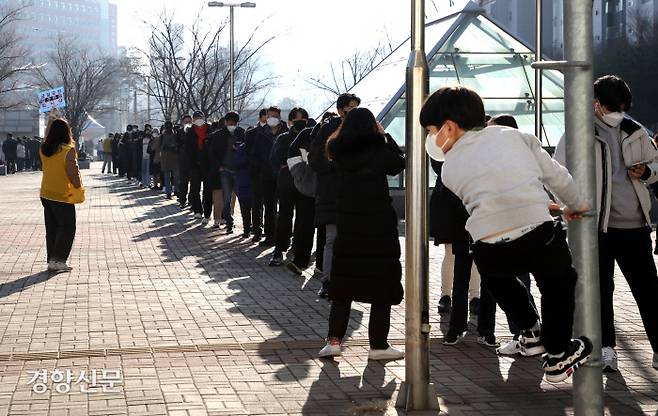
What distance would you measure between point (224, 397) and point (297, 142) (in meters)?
5.33

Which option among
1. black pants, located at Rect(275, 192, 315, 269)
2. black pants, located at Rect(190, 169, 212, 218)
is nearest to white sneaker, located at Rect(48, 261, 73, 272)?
black pants, located at Rect(275, 192, 315, 269)

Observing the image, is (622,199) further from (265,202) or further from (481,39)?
(481,39)

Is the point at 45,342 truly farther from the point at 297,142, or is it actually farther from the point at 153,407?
the point at 297,142

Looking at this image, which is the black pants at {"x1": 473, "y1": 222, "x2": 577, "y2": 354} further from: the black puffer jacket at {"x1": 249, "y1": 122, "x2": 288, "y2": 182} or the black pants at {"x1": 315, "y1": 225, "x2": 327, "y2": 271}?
the black puffer jacket at {"x1": 249, "y1": 122, "x2": 288, "y2": 182}

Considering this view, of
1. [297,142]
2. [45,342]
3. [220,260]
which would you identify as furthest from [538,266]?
[220,260]

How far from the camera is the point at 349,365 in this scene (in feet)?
25.9

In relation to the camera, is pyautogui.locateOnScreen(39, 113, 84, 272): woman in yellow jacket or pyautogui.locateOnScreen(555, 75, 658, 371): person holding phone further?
pyautogui.locateOnScreen(39, 113, 84, 272): woman in yellow jacket

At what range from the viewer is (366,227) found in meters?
8.09

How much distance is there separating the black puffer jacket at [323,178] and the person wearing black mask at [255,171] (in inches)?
205

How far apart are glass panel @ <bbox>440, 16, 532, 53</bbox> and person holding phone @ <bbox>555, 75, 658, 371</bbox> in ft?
55.5

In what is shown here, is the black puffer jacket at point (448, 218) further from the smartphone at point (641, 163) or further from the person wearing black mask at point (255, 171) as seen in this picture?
the person wearing black mask at point (255, 171)

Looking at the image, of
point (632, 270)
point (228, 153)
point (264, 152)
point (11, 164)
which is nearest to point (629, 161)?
point (632, 270)

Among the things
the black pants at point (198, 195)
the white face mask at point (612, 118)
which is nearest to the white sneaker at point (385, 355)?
the white face mask at point (612, 118)

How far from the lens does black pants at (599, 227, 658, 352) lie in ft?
24.5
